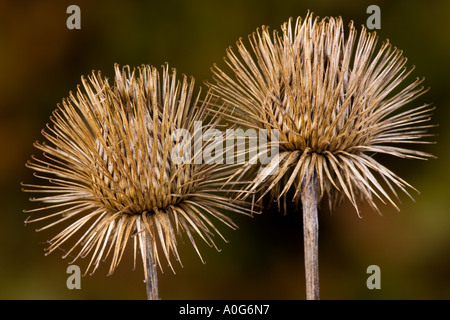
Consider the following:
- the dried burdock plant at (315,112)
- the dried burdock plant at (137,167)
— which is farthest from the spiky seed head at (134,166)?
the dried burdock plant at (315,112)

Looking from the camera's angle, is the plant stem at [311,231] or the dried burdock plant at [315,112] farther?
the plant stem at [311,231]

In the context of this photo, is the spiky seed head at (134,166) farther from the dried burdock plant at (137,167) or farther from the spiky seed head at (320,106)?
the spiky seed head at (320,106)

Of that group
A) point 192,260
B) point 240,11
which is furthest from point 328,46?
point 192,260

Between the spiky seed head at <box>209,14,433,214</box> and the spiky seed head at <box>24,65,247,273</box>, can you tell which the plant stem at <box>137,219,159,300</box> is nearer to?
the spiky seed head at <box>24,65,247,273</box>

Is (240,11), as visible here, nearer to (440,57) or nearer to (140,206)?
(440,57)

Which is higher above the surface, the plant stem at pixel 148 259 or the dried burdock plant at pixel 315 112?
the dried burdock plant at pixel 315 112

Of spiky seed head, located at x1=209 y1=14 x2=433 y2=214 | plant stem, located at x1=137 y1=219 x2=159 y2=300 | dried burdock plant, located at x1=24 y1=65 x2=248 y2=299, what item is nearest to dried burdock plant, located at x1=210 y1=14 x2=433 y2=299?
spiky seed head, located at x1=209 y1=14 x2=433 y2=214
